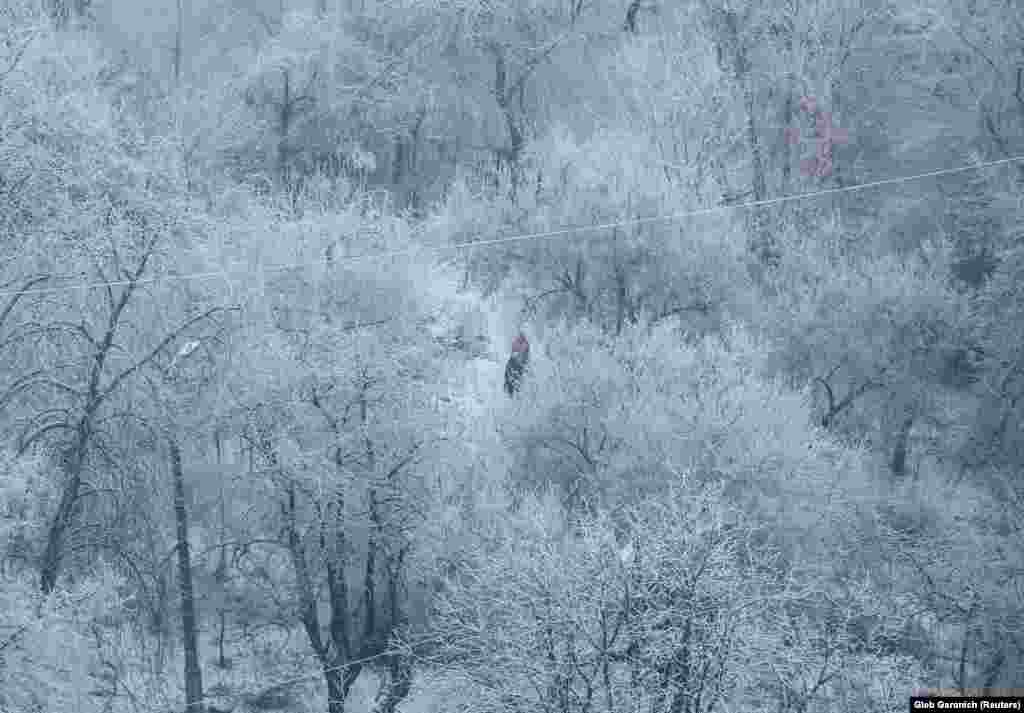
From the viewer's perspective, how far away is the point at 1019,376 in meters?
23.6

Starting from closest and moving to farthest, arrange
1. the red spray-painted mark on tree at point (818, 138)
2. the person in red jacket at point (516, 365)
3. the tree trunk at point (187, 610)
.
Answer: the tree trunk at point (187, 610) < the person in red jacket at point (516, 365) < the red spray-painted mark on tree at point (818, 138)

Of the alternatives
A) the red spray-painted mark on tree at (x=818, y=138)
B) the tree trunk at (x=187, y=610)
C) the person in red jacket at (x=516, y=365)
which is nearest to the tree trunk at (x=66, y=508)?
the tree trunk at (x=187, y=610)

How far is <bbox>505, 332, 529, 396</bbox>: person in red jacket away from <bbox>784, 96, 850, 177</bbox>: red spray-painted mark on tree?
12.0 metres

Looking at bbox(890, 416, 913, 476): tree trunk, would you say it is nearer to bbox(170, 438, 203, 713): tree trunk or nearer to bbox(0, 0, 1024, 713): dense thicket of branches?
bbox(0, 0, 1024, 713): dense thicket of branches

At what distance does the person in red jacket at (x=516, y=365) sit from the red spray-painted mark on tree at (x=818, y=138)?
1195 cm

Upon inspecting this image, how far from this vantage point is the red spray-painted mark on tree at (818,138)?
29266 mm

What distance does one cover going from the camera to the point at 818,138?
29719mm

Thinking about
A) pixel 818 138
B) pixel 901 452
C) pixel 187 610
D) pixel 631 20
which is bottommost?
pixel 187 610

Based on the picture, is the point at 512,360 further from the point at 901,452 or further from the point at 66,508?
the point at 66,508

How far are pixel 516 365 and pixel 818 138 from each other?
529 inches

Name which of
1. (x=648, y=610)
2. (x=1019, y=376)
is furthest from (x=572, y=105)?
(x=648, y=610)

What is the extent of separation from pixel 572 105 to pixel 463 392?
13194 mm

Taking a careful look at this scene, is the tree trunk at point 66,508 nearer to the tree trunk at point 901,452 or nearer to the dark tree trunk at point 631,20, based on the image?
the tree trunk at point 901,452

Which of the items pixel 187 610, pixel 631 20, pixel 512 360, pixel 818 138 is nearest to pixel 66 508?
pixel 187 610
